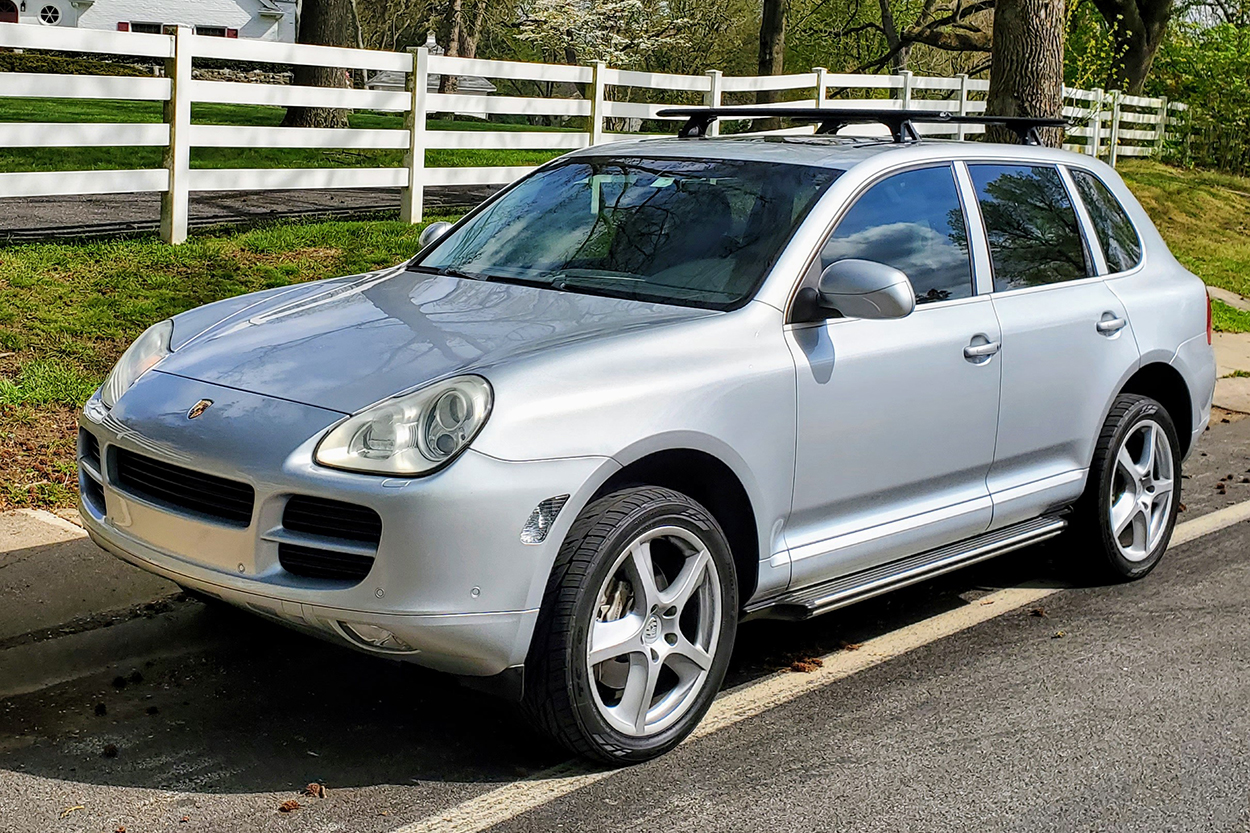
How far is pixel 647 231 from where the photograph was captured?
16.3ft

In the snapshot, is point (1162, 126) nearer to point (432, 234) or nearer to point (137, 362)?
point (432, 234)

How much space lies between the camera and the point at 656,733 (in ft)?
13.7

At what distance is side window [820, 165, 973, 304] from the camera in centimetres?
→ 488

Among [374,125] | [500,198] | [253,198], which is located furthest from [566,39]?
[500,198]

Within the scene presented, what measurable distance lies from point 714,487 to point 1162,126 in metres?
27.4

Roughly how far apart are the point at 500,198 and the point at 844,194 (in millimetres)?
1498

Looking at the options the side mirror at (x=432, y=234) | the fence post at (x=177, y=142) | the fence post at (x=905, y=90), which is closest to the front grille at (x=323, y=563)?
the side mirror at (x=432, y=234)

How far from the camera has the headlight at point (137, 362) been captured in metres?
4.48

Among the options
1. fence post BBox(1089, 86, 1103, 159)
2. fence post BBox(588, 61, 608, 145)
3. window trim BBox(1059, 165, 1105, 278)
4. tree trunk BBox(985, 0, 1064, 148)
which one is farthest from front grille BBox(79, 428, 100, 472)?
fence post BBox(1089, 86, 1103, 159)

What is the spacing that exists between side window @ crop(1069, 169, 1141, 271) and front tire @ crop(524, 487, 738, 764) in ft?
8.67

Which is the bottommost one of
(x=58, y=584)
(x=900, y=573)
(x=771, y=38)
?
(x=58, y=584)

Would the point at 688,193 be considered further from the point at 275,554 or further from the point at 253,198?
the point at 253,198

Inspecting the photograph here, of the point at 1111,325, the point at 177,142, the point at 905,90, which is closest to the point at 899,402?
the point at 1111,325

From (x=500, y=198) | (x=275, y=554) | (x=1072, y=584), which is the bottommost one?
(x=1072, y=584)
